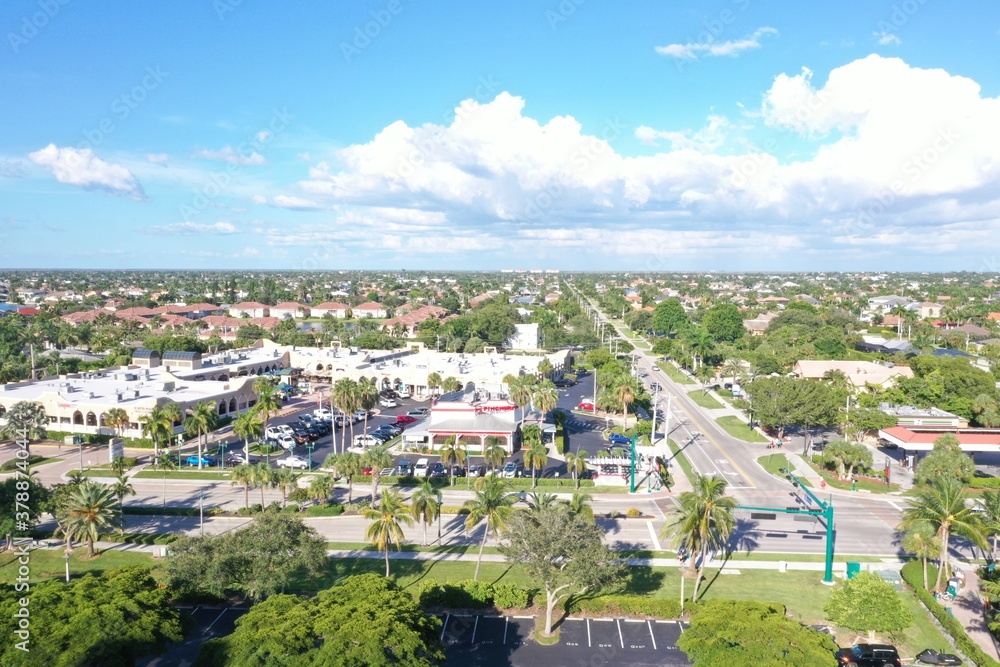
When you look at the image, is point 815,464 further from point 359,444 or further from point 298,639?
point 298,639

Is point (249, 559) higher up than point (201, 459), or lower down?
higher up

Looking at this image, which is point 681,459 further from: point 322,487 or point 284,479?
point 284,479

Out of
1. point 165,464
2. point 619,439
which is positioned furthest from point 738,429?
point 165,464

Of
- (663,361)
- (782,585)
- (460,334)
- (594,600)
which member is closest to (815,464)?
(782,585)

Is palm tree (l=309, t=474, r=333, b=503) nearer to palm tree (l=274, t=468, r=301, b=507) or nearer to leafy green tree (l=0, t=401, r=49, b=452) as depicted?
palm tree (l=274, t=468, r=301, b=507)

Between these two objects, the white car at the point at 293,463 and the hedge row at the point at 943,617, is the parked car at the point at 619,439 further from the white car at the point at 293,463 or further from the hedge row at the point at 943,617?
the white car at the point at 293,463
